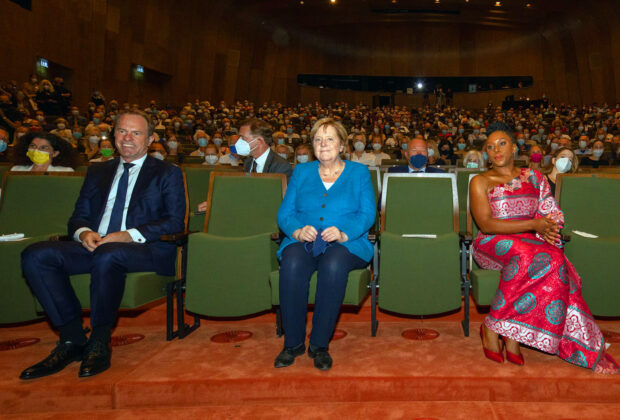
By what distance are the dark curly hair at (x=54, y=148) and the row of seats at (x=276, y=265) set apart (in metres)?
0.35

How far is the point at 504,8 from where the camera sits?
15133 mm

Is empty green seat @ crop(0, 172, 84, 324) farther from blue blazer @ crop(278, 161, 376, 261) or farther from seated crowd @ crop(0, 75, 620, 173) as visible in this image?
blue blazer @ crop(278, 161, 376, 261)

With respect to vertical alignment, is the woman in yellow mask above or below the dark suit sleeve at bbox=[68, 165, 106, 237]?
above

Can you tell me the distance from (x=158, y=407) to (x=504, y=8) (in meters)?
16.9

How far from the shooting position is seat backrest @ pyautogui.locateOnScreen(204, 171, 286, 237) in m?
2.09

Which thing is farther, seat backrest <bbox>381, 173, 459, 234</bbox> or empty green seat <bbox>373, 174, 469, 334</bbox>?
seat backrest <bbox>381, 173, 459, 234</bbox>

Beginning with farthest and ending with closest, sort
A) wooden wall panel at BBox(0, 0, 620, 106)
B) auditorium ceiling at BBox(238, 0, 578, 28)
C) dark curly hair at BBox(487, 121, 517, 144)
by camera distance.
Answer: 1. auditorium ceiling at BBox(238, 0, 578, 28)
2. wooden wall panel at BBox(0, 0, 620, 106)
3. dark curly hair at BBox(487, 121, 517, 144)

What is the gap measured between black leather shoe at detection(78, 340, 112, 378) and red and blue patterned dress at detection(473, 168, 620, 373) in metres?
1.32

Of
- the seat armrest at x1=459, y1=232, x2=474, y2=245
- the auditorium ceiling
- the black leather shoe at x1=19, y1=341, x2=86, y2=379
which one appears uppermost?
the auditorium ceiling

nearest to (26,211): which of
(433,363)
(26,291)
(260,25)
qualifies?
(26,291)

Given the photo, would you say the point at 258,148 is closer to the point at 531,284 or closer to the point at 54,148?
the point at 54,148

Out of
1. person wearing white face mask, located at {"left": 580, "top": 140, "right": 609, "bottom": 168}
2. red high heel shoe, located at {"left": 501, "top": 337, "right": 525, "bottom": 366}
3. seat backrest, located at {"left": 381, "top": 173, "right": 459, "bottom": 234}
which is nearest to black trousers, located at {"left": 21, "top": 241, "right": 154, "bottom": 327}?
seat backrest, located at {"left": 381, "top": 173, "right": 459, "bottom": 234}

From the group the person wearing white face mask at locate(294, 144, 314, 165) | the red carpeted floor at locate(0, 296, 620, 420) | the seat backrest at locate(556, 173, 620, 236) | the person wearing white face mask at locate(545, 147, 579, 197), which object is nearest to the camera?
the red carpeted floor at locate(0, 296, 620, 420)

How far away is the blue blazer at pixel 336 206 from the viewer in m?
1.73
